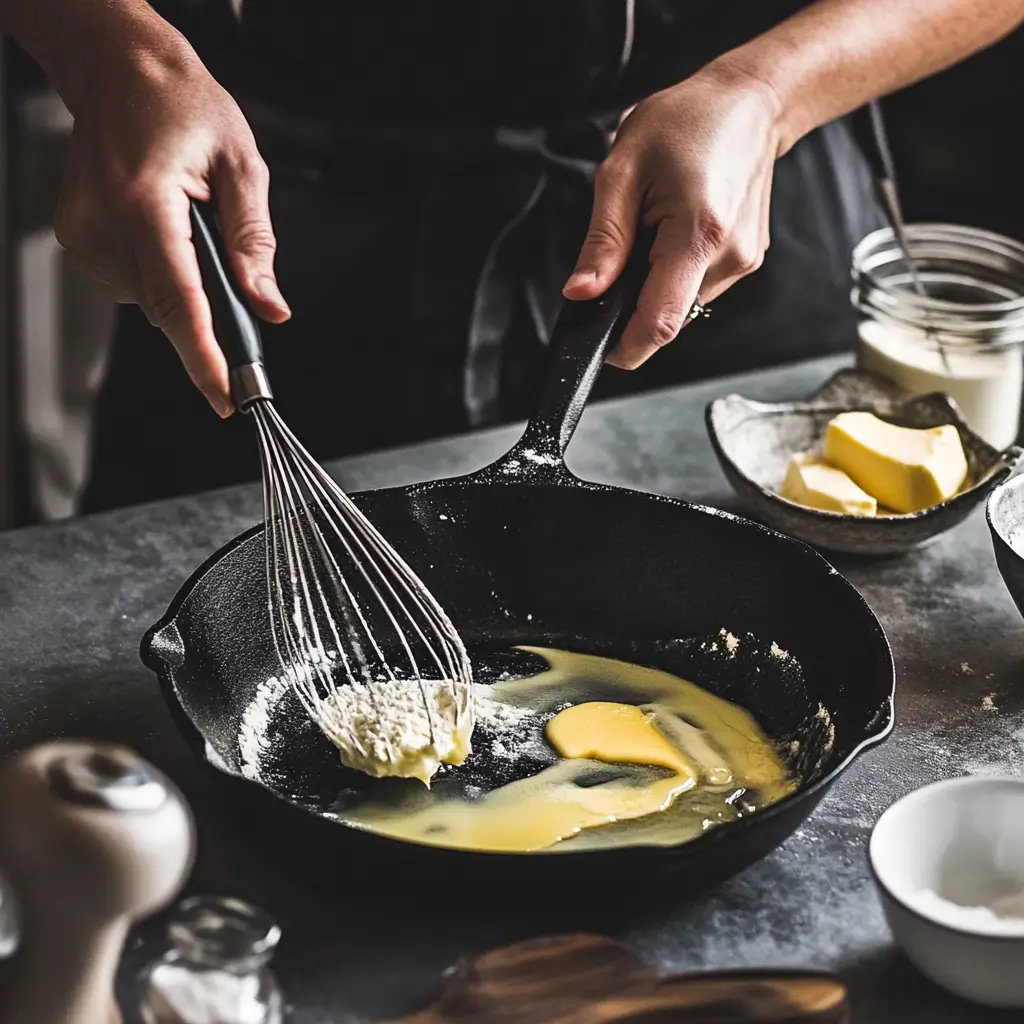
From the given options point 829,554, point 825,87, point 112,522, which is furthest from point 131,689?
point 825,87

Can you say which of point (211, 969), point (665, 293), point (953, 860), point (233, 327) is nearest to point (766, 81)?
point (665, 293)

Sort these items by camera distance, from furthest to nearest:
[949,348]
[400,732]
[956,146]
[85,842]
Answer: [956,146] < [949,348] < [400,732] < [85,842]

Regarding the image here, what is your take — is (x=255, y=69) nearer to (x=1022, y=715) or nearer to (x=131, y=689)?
(x=131, y=689)

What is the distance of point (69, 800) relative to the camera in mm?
433

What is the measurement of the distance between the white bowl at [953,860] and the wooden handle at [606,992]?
47 mm

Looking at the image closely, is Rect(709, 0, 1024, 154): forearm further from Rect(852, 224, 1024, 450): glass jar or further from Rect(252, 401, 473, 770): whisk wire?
Rect(252, 401, 473, 770): whisk wire

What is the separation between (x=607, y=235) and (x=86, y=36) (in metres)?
0.33

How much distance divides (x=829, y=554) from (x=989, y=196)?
0.82 metres

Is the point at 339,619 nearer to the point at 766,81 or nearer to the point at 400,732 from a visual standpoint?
the point at 400,732

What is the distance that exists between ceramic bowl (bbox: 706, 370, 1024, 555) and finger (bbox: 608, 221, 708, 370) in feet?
0.40

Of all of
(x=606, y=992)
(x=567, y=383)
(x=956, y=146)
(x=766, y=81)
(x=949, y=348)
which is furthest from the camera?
(x=956, y=146)

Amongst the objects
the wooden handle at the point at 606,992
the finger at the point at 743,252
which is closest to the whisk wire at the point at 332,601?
the wooden handle at the point at 606,992

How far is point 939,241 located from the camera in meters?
1.20

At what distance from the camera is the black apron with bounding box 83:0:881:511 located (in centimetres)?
100
